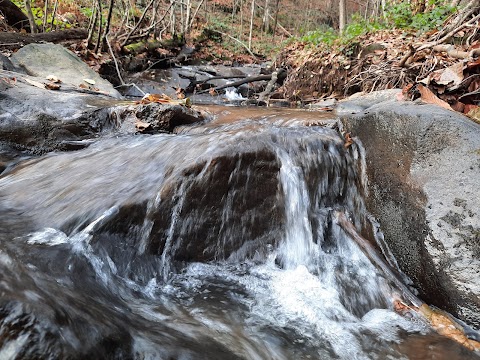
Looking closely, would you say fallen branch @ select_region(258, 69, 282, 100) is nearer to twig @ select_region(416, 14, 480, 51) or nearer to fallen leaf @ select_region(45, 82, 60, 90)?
twig @ select_region(416, 14, 480, 51)

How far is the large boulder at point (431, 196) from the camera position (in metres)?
2.00

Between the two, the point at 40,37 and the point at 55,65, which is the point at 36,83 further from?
the point at 40,37

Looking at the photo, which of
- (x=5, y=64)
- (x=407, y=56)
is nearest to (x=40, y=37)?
(x=5, y=64)

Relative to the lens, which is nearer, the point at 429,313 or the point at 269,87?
the point at 429,313

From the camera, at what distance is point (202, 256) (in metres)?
2.33

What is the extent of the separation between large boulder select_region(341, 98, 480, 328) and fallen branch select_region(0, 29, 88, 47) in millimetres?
6916

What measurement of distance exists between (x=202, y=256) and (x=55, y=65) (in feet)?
16.8

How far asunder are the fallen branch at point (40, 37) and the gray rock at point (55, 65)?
3.68 ft

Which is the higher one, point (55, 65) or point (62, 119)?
point (55, 65)

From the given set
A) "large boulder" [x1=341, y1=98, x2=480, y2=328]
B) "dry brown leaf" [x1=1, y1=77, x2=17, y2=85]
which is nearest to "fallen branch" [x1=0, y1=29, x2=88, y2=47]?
"dry brown leaf" [x1=1, y1=77, x2=17, y2=85]

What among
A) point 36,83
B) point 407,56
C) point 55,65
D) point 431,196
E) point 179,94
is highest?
point 407,56

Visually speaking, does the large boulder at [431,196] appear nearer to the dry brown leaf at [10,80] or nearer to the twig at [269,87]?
the dry brown leaf at [10,80]

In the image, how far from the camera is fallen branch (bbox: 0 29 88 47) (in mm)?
6621

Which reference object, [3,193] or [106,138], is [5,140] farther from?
[3,193]
